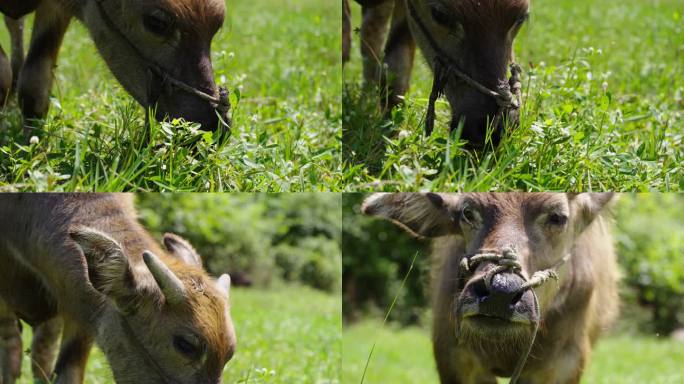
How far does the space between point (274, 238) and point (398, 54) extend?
4.69 m

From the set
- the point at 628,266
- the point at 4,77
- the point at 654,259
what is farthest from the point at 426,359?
the point at 4,77

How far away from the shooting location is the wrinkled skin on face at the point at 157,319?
12.8ft

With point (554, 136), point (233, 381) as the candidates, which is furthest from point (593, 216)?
point (233, 381)

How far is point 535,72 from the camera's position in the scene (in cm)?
544

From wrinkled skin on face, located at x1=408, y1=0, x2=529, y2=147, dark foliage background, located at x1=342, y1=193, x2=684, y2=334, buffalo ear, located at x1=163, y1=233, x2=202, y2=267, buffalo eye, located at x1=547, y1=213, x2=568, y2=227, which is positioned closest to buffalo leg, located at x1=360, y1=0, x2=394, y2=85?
wrinkled skin on face, located at x1=408, y1=0, x2=529, y2=147

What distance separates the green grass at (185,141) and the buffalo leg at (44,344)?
38.8 inches

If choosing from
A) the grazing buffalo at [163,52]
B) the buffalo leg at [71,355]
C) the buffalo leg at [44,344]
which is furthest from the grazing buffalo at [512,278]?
the buffalo leg at [44,344]

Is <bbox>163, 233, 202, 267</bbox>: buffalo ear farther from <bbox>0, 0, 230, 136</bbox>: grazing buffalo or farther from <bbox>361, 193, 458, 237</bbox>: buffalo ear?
<bbox>361, 193, 458, 237</bbox>: buffalo ear

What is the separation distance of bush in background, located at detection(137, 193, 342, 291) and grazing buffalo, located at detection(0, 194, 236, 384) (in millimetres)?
4140

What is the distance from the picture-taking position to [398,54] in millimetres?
5965

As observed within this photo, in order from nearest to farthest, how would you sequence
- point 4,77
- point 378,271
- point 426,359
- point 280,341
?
point 4,77 < point 280,341 < point 426,359 < point 378,271

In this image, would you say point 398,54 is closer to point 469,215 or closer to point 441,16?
point 441,16

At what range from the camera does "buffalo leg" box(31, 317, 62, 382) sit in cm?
505

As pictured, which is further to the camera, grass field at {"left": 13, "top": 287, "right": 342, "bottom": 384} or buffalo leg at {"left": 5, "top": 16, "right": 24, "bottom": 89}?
buffalo leg at {"left": 5, "top": 16, "right": 24, "bottom": 89}
